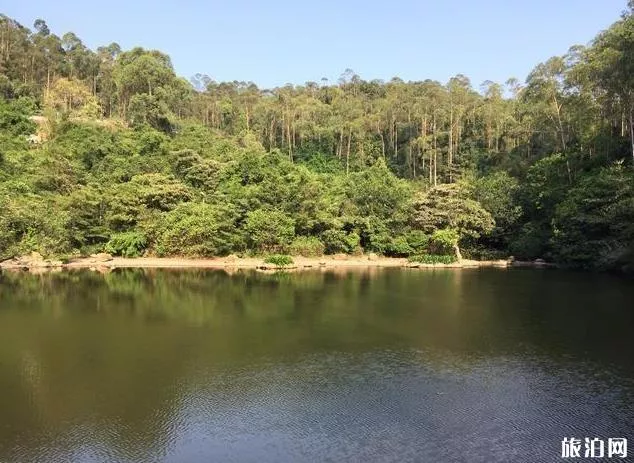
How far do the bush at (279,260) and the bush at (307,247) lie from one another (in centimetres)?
216

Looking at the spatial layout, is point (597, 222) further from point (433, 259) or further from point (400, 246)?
point (400, 246)

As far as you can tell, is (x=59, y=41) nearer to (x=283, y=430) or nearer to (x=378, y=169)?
(x=378, y=169)

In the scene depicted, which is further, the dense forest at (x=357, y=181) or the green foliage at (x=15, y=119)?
the green foliage at (x=15, y=119)

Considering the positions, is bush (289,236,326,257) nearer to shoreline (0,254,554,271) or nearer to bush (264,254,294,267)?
shoreline (0,254,554,271)

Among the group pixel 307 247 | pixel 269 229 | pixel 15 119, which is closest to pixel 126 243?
pixel 269 229

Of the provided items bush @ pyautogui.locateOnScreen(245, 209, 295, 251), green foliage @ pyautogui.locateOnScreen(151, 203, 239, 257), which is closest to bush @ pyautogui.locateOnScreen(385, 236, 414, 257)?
bush @ pyautogui.locateOnScreen(245, 209, 295, 251)

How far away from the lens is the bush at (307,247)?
3928 cm

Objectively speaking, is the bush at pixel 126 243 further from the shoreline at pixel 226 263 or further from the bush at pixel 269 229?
the bush at pixel 269 229

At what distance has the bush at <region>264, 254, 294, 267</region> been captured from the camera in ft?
120

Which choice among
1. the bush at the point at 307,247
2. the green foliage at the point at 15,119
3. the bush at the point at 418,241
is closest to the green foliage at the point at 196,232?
the bush at the point at 307,247

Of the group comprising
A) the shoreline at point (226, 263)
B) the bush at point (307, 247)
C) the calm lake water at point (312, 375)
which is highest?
the bush at point (307, 247)

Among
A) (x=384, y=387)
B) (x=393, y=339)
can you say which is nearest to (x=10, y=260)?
(x=393, y=339)

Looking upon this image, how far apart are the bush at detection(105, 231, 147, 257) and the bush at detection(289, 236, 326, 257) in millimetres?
10859

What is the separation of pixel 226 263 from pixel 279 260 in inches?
155
